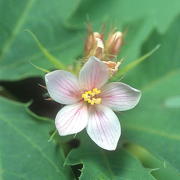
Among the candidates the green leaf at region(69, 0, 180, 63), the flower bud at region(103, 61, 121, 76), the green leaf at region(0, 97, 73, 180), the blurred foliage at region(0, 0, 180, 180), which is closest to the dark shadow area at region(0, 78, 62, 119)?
the blurred foliage at region(0, 0, 180, 180)

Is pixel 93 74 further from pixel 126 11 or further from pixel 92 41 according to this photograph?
pixel 126 11

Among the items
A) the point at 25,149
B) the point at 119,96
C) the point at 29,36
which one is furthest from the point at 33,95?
the point at 119,96

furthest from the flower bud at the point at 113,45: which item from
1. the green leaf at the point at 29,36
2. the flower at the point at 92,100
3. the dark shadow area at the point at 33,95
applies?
the dark shadow area at the point at 33,95

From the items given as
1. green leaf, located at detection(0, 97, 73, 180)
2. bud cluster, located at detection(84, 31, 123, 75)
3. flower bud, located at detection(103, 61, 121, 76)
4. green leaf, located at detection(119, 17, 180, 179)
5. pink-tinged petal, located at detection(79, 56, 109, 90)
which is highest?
bud cluster, located at detection(84, 31, 123, 75)

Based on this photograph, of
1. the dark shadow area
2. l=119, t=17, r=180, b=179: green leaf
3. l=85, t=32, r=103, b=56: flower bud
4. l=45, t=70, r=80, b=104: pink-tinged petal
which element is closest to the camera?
l=45, t=70, r=80, b=104: pink-tinged petal

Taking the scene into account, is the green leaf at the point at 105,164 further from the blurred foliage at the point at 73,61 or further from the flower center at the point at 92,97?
the flower center at the point at 92,97

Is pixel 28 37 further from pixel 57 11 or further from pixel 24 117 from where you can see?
pixel 24 117

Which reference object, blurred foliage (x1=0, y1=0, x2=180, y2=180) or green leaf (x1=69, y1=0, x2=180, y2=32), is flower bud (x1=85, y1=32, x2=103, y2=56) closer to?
blurred foliage (x1=0, y1=0, x2=180, y2=180)
